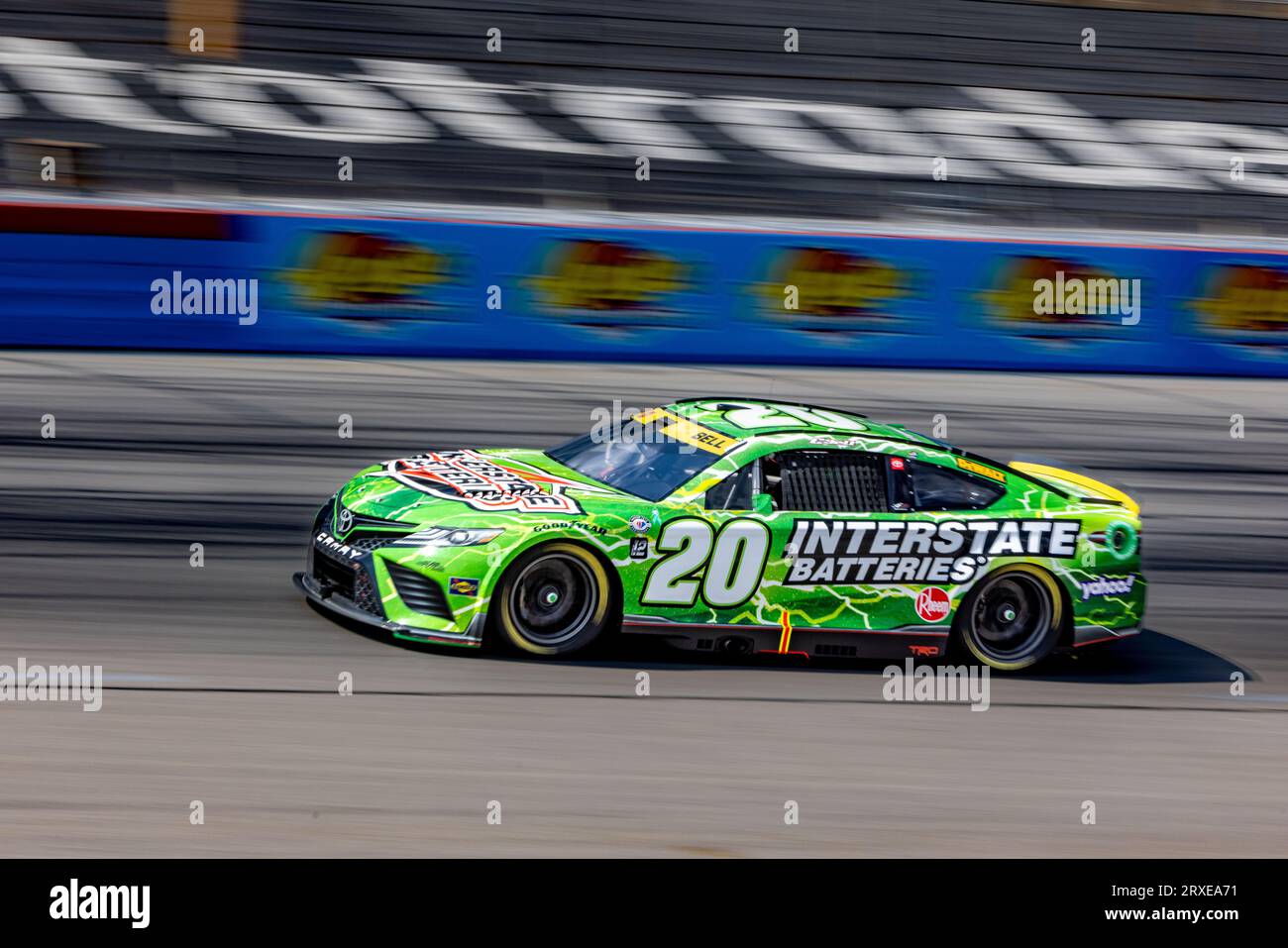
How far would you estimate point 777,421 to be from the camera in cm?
768

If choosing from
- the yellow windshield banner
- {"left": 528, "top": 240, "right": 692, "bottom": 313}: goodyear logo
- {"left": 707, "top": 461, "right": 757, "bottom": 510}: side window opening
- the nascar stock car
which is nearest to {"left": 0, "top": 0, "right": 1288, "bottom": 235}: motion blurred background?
{"left": 528, "top": 240, "right": 692, "bottom": 313}: goodyear logo

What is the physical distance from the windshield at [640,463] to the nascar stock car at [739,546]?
1 centimetres

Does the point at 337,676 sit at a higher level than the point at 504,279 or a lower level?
lower

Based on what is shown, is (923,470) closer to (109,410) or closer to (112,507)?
(112,507)

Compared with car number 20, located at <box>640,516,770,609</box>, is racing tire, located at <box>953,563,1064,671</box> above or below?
below

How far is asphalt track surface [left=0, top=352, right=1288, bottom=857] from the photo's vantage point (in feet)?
17.4

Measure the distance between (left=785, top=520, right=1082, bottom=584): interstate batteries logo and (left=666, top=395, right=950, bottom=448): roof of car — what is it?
508mm

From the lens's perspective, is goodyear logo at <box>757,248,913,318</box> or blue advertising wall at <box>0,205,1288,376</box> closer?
blue advertising wall at <box>0,205,1288,376</box>

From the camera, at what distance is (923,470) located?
7.57 metres

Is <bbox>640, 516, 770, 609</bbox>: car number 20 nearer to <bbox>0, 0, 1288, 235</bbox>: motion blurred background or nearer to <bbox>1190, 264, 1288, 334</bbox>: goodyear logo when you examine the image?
<bbox>0, 0, 1288, 235</bbox>: motion blurred background

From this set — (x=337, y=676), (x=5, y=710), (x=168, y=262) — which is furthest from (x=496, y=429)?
(x=5, y=710)

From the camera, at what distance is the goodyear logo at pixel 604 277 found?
14531 mm

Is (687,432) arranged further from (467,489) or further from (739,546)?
(467,489)

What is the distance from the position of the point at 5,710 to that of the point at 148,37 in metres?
15.2
